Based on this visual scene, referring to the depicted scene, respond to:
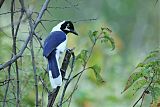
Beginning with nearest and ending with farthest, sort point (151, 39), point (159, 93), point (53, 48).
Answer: point (159, 93) < point (53, 48) < point (151, 39)

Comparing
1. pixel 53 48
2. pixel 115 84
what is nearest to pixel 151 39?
pixel 115 84

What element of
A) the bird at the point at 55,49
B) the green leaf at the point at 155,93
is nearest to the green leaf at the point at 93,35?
the bird at the point at 55,49

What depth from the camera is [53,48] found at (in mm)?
2902

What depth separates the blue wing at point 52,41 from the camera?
9.18 ft

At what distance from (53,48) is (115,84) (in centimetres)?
341

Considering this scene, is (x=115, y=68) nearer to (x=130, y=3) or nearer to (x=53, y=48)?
(x=53, y=48)

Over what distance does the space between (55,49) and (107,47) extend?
1698 millimetres

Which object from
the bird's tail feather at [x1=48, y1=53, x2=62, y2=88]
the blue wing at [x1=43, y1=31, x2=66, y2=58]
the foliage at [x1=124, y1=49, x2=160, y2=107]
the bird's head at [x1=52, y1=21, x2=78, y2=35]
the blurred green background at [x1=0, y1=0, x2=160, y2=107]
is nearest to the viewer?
the foliage at [x1=124, y1=49, x2=160, y2=107]

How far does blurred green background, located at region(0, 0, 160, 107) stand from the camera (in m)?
4.06

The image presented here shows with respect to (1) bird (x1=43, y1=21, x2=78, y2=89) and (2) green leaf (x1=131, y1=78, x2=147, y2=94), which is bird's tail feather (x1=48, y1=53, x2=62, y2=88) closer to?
(1) bird (x1=43, y1=21, x2=78, y2=89)

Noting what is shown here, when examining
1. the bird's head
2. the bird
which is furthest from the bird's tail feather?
the bird's head

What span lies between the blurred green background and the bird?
0.28 ft

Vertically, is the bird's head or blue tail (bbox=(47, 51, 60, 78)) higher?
the bird's head

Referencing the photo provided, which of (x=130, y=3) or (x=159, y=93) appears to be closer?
(x=159, y=93)
